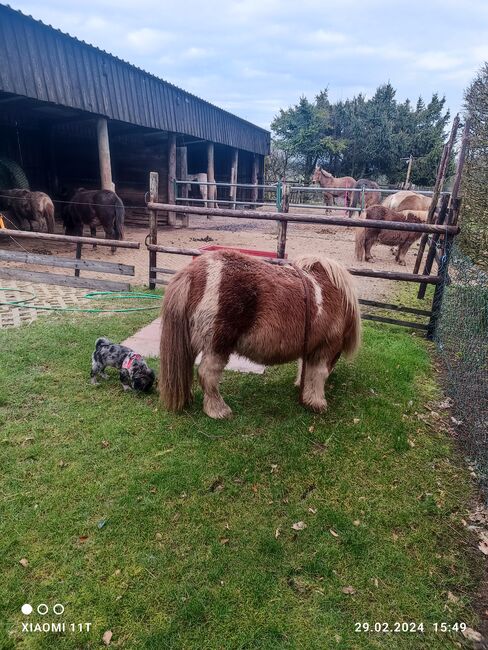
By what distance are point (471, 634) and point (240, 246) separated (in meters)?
10.2

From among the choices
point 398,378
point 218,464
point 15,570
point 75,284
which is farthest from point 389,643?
point 75,284

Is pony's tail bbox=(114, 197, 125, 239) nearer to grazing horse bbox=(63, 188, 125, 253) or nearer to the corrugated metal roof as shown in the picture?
grazing horse bbox=(63, 188, 125, 253)

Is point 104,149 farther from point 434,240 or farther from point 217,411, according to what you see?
point 217,411

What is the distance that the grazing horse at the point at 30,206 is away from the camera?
9.76m

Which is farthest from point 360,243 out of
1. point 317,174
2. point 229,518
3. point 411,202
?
point 317,174

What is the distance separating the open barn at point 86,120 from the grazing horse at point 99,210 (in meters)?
1.24

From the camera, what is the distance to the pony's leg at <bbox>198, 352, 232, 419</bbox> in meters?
2.96

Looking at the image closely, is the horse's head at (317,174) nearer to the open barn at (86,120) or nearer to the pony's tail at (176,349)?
the open barn at (86,120)

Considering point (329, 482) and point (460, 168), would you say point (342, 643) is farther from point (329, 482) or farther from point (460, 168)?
point (460, 168)

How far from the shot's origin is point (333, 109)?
2822cm

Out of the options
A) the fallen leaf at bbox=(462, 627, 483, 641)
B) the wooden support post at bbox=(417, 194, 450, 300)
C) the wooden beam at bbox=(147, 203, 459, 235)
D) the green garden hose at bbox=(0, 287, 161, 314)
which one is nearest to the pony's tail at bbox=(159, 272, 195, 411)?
the fallen leaf at bbox=(462, 627, 483, 641)

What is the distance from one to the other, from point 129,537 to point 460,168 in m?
6.73

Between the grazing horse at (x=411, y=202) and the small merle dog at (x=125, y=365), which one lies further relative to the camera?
the grazing horse at (x=411, y=202)

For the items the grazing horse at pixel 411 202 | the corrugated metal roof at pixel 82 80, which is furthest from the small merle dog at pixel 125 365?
the grazing horse at pixel 411 202
